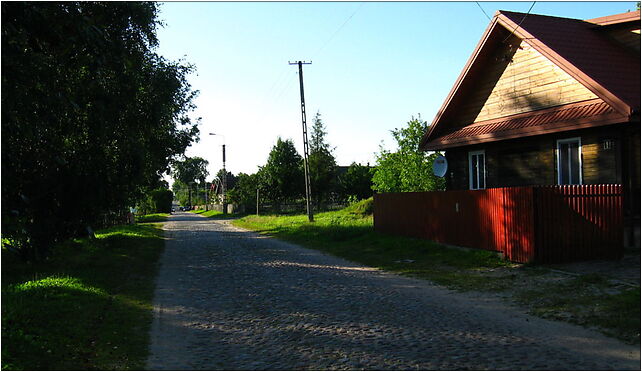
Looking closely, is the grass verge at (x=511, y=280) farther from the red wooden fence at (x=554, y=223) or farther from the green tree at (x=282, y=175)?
the green tree at (x=282, y=175)

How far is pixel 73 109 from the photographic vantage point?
713 centimetres

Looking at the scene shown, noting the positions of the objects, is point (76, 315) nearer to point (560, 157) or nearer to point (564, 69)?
point (564, 69)

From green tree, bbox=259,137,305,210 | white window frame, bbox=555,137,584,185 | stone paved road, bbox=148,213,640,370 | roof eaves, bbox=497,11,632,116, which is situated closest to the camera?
stone paved road, bbox=148,213,640,370

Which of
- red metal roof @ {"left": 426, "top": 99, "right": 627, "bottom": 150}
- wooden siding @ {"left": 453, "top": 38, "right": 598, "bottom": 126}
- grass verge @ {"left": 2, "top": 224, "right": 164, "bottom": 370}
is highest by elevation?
wooden siding @ {"left": 453, "top": 38, "right": 598, "bottom": 126}

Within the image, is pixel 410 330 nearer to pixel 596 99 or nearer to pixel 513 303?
pixel 513 303

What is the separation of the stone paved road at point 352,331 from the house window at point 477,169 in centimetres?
884

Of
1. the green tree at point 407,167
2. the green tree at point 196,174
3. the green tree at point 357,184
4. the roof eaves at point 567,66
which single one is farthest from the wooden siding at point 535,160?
the green tree at point 196,174

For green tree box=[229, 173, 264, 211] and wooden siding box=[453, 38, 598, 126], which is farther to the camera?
green tree box=[229, 173, 264, 211]

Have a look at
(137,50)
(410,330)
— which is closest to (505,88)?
(137,50)

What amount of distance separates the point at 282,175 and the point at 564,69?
138ft

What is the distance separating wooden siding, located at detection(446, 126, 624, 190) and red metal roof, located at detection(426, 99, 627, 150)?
62 centimetres

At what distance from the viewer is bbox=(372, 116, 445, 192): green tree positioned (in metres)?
46.4

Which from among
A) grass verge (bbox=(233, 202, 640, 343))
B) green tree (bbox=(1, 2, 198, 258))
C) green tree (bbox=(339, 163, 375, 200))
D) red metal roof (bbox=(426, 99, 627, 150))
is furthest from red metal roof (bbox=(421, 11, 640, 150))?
green tree (bbox=(339, 163, 375, 200))

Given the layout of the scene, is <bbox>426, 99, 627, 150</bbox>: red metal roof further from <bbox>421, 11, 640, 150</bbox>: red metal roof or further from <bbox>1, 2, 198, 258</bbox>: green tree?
<bbox>1, 2, 198, 258</bbox>: green tree
